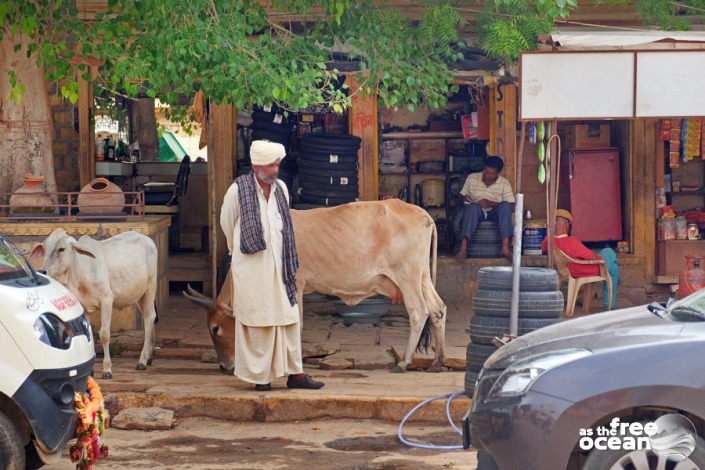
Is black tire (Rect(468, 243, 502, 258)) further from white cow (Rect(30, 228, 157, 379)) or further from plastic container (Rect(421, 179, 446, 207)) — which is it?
white cow (Rect(30, 228, 157, 379))

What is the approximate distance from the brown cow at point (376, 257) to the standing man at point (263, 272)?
127 cm

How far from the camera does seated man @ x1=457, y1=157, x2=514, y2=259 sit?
12.6 meters

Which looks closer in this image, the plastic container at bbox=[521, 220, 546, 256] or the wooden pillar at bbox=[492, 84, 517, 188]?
the plastic container at bbox=[521, 220, 546, 256]

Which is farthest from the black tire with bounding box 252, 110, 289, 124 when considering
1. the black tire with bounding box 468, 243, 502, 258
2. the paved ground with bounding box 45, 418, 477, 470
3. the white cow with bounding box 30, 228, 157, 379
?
the paved ground with bounding box 45, 418, 477, 470

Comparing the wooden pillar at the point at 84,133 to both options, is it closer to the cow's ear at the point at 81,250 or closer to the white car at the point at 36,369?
the cow's ear at the point at 81,250

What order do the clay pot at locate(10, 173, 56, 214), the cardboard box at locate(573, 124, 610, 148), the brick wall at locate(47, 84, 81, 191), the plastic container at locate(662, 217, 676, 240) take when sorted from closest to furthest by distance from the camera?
the clay pot at locate(10, 173, 56, 214) → the plastic container at locate(662, 217, 676, 240) → the cardboard box at locate(573, 124, 610, 148) → the brick wall at locate(47, 84, 81, 191)

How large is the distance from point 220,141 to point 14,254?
22.5 feet

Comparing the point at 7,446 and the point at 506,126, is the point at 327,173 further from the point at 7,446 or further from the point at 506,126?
the point at 7,446

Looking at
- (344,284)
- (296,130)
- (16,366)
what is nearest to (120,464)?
(16,366)

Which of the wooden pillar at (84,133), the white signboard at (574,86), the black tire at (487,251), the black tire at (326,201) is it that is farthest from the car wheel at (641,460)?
the wooden pillar at (84,133)

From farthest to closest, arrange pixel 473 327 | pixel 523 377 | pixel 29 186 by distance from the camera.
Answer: pixel 29 186 < pixel 473 327 < pixel 523 377

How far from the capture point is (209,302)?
893cm

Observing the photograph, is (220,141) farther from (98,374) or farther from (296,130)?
(98,374)

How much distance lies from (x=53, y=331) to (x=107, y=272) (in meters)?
3.35
